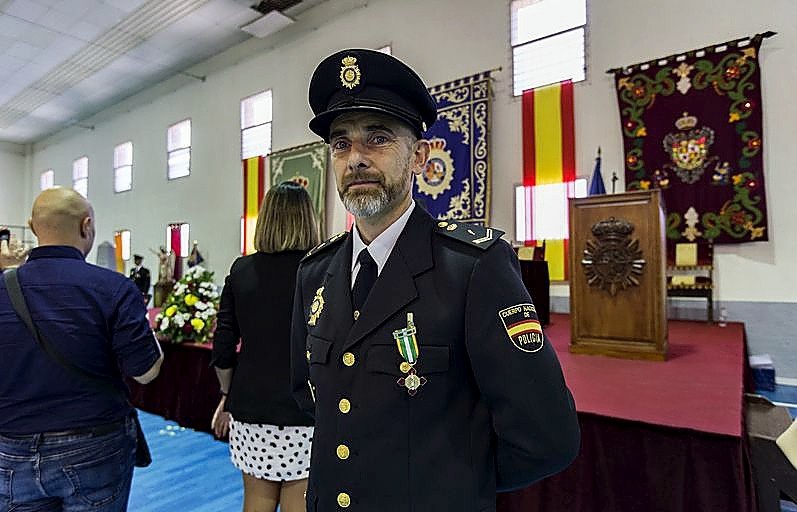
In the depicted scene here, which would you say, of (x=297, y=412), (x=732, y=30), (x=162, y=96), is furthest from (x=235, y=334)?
(x=162, y=96)

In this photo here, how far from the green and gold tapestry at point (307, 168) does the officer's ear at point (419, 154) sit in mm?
6519

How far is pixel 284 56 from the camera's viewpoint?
27.5 feet

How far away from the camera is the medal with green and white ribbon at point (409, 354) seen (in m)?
0.85

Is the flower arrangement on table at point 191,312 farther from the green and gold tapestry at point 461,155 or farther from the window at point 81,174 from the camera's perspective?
the window at point 81,174

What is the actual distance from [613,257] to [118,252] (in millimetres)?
12229

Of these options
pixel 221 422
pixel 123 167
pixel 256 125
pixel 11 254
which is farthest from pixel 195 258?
pixel 221 422

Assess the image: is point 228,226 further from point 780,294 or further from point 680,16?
point 780,294

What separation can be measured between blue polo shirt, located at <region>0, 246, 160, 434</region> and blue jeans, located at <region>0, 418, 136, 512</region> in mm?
42

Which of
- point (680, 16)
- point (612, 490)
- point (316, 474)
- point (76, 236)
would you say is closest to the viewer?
point (316, 474)

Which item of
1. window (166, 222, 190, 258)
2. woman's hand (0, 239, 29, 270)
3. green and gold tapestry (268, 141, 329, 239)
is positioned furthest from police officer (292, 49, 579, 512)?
window (166, 222, 190, 258)

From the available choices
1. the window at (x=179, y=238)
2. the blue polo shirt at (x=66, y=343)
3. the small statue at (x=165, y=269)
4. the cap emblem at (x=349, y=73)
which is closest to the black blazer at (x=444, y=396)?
the cap emblem at (x=349, y=73)

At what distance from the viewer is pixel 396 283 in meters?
0.90

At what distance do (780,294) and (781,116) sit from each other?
4.98 ft

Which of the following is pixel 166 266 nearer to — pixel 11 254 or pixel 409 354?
pixel 11 254
